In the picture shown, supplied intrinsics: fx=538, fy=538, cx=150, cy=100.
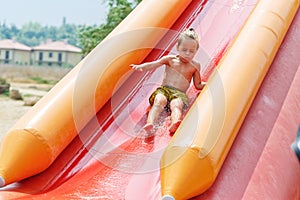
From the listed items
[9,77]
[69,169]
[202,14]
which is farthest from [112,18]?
[9,77]

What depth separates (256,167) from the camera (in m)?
2.04

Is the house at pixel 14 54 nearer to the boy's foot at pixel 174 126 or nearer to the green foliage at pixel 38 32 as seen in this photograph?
the boy's foot at pixel 174 126

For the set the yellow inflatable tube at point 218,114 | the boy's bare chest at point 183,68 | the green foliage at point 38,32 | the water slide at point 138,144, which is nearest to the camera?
the yellow inflatable tube at point 218,114

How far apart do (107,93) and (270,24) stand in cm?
88

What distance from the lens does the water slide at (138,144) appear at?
6.64ft

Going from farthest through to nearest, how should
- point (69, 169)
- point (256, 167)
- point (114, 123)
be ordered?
point (114, 123) < point (69, 169) < point (256, 167)

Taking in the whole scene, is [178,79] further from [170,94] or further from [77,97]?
[77,97]

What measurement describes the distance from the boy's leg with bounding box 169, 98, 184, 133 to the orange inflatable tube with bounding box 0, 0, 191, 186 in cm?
36

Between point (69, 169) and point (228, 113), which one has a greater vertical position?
point (228, 113)

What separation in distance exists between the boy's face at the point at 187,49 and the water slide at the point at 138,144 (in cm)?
21

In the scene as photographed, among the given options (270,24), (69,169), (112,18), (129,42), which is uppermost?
(270,24)

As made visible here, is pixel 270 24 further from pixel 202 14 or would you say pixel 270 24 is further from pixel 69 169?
pixel 69 169

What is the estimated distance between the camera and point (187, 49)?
98.7 inches

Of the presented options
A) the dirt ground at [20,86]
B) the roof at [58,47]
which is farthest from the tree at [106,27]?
the roof at [58,47]
